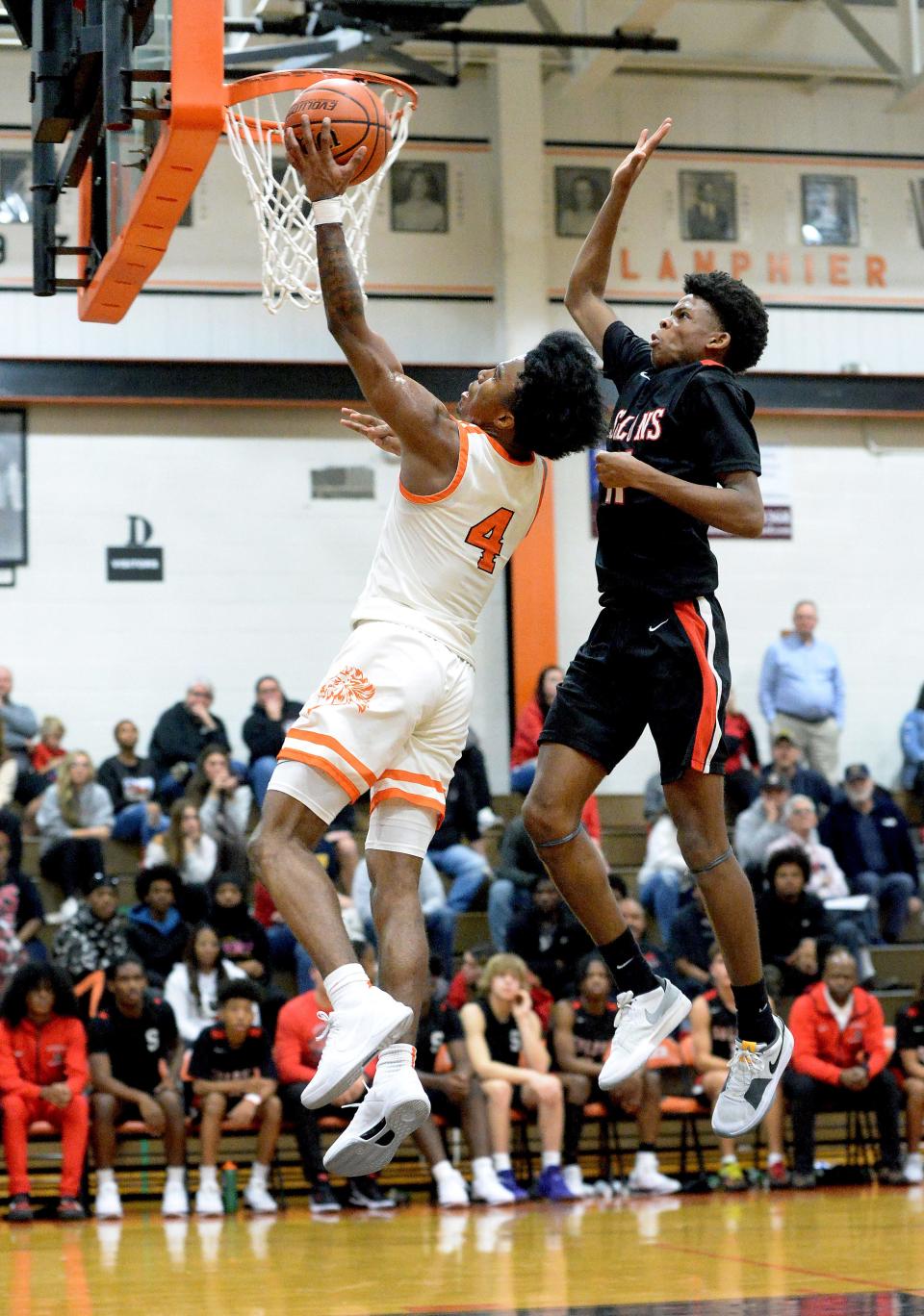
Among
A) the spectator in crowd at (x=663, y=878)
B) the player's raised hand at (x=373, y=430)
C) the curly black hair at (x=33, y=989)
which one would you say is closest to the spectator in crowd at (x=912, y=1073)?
the spectator in crowd at (x=663, y=878)

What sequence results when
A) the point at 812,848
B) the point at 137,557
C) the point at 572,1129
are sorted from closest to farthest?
the point at 572,1129 → the point at 812,848 → the point at 137,557

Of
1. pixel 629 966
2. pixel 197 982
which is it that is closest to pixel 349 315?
pixel 629 966

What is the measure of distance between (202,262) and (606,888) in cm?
1294

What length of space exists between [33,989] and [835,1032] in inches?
211

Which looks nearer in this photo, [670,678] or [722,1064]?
[670,678]

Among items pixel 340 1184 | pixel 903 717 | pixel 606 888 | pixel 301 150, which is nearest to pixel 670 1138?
pixel 340 1184

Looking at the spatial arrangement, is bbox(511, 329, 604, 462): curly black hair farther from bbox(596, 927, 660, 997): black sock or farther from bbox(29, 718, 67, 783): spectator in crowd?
bbox(29, 718, 67, 783): spectator in crowd

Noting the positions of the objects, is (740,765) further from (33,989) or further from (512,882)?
(33,989)

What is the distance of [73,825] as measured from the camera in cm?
1454

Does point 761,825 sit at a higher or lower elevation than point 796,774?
lower

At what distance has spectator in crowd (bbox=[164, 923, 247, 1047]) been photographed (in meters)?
12.2

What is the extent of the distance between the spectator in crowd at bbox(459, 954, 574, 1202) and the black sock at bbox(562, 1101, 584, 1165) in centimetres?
7

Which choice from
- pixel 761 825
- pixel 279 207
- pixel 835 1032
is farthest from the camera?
pixel 761 825

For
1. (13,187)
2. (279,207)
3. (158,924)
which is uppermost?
(13,187)
